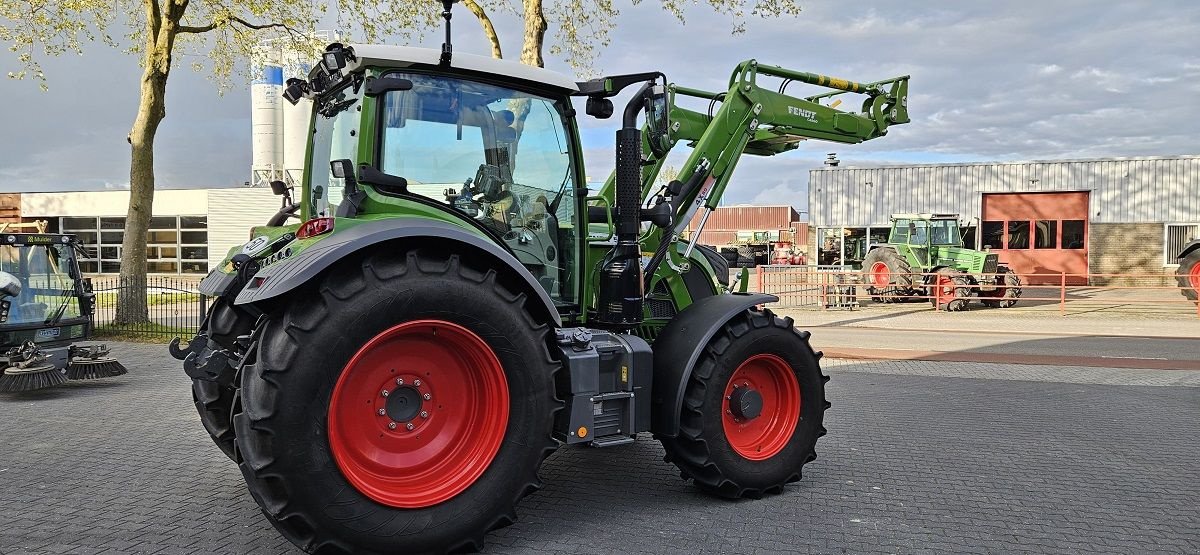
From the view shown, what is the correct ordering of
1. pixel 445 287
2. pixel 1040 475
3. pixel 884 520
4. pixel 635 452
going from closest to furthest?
pixel 445 287 → pixel 884 520 → pixel 1040 475 → pixel 635 452

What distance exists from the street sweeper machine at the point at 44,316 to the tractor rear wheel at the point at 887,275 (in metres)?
16.8

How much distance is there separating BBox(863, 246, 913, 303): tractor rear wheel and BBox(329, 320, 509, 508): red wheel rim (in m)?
18.2

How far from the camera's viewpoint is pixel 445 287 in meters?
3.96

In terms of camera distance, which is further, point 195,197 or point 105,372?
point 195,197

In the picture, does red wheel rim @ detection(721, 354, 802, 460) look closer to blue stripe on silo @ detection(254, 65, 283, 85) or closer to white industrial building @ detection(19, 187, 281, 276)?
white industrial building @ detection(19, 187, 281, 276)

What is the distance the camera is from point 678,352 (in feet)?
16.3

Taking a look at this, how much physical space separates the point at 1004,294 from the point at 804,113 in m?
16.5

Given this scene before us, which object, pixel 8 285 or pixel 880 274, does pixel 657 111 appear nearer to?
pixel 8 285

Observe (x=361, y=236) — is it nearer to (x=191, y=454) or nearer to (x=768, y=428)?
(x=768, y=428)

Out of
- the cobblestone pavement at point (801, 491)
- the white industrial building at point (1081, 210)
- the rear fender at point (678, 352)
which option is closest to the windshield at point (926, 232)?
the white industrial building at point (1081, 210)

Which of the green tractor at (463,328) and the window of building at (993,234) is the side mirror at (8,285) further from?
the window of building at (993,234)

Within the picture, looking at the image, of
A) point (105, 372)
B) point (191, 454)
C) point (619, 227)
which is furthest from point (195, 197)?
point (619, 227)

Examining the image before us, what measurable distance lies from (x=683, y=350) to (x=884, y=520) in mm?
1468

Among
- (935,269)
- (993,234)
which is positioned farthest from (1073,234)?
(935,269)
